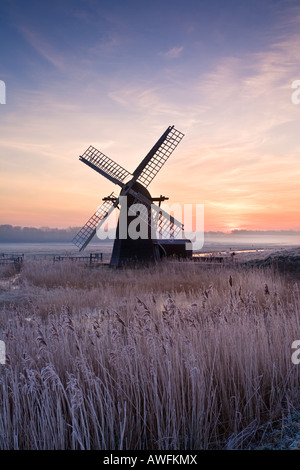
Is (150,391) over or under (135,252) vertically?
under

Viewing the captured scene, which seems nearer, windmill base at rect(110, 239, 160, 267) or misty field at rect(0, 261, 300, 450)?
misty field at rect(0, 261, 300, 450)

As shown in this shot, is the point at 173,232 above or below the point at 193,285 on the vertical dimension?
above

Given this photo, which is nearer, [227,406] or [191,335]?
[227,406]

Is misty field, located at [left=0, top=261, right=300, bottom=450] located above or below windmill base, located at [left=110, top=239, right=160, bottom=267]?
below

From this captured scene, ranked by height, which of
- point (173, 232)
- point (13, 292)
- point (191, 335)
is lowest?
point (13, 292)

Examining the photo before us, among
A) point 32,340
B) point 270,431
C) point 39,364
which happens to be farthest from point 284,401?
point 32,340

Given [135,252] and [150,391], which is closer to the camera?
[150,391]

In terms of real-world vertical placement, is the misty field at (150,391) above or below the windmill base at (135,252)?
below

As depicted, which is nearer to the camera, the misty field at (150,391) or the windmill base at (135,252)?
the misty field at (150,391)

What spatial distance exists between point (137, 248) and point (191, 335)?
1683cm
